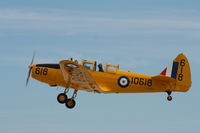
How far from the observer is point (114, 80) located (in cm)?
1984

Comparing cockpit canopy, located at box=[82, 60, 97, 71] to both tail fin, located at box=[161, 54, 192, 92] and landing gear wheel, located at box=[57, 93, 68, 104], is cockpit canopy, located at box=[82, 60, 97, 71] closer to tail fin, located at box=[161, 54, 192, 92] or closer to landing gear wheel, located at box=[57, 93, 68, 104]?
landing gear wheel, located at box=[57, 93, 68, 104]

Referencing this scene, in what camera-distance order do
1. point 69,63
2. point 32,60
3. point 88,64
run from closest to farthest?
1. point 69,63
2. point 88,64
3. point 32,60

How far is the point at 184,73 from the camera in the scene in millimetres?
20500

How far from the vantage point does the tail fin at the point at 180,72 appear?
66.2 ft

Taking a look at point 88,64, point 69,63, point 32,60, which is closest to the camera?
point 69,63

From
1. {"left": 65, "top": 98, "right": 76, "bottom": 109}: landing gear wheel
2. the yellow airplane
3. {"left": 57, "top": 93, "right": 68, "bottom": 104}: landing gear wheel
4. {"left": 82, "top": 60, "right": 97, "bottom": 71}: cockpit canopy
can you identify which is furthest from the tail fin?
{"left": 57, "top": 93, "right": 68, "bottom": 104}: landing gear wheel

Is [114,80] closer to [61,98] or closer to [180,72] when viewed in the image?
[61,98]

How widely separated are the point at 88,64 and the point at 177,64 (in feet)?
17.3

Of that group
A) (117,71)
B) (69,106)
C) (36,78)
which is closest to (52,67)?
(36,78)

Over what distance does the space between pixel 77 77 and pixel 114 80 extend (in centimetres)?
221

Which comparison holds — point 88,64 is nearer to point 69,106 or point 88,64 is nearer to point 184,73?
point 69,106

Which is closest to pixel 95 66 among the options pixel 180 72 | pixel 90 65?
pixel 90 65

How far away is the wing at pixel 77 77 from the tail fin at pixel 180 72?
4.41m

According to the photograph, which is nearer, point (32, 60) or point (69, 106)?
point (69, 106)
